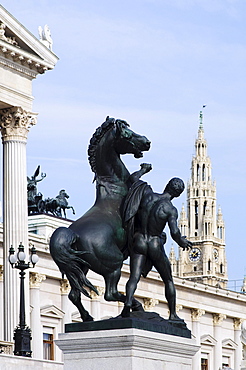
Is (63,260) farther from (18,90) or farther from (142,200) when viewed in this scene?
(18,90)

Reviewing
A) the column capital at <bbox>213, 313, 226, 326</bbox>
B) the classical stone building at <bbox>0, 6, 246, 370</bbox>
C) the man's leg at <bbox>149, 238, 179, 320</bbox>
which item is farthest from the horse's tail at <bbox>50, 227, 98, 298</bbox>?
the column capital at <bbox>213, 313, 226, 326</bbox>

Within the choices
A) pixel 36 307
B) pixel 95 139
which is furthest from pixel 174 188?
pixel 36 307

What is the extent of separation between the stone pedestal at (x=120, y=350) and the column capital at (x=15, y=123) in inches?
1202

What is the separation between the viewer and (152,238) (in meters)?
14.5

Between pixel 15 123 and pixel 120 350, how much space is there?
31.4 meters

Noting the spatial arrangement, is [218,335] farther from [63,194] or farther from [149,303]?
[63,194]

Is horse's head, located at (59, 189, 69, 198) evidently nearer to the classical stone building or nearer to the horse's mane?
the classical stone building

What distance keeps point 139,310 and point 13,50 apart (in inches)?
1207

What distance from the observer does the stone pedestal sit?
13.5 metres

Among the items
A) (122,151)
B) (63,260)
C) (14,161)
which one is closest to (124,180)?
(122,151)

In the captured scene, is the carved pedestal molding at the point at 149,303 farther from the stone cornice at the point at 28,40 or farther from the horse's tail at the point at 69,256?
the horse's tail at the point at 69,256

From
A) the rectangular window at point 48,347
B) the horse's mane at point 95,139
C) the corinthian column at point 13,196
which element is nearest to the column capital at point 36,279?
the rectangular window at point 48,347

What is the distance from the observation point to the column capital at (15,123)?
44.2 meters

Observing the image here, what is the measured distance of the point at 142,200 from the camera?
14547 millimetres
